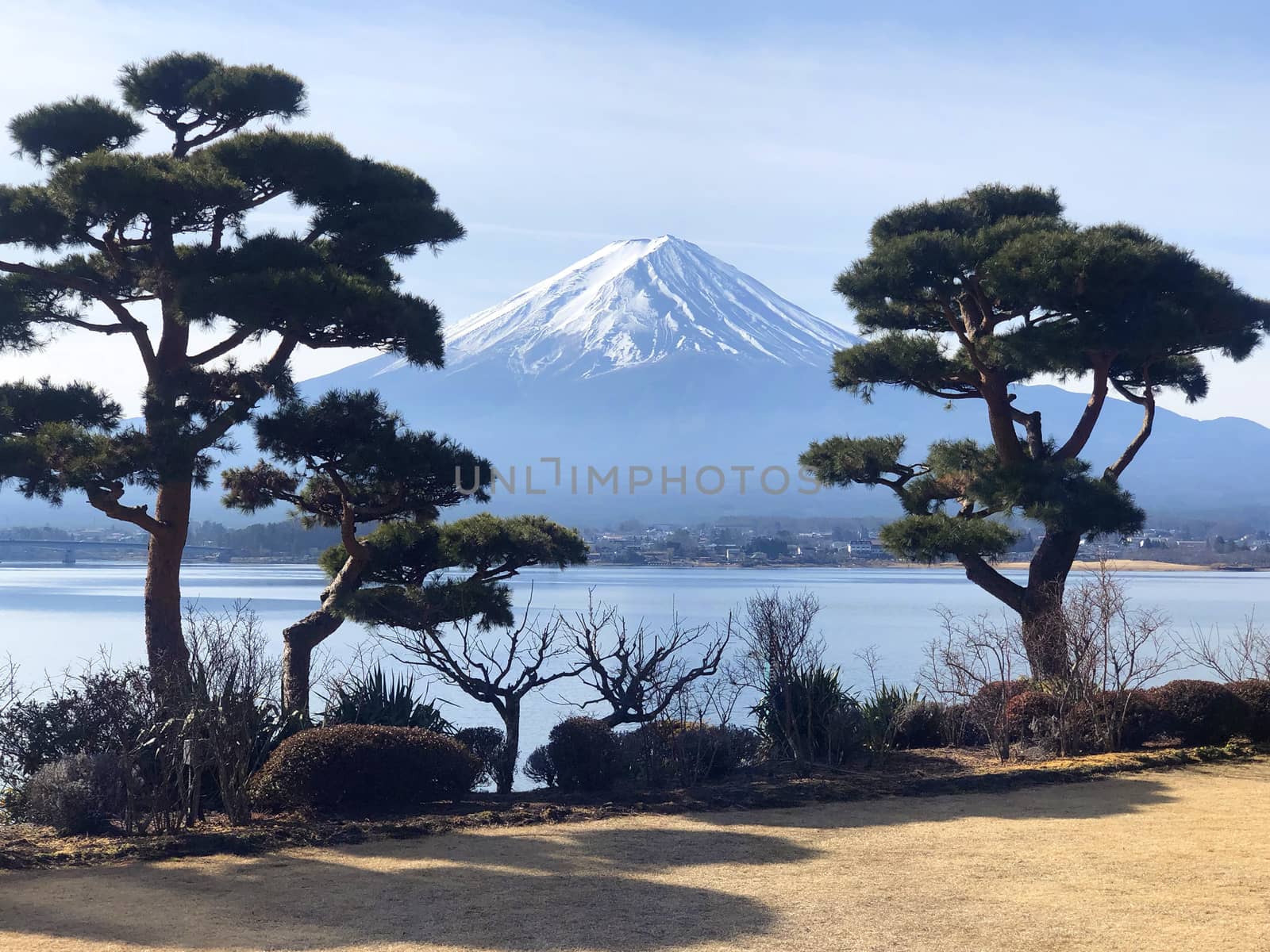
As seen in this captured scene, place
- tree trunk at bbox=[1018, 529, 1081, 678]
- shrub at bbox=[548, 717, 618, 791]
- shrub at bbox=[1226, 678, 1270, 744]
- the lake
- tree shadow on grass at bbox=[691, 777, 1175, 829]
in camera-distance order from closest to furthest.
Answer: tree shadow on grass at bbox=[691, 777, 1175, 829] < shrub at bbox=[548, 717, 618, 791] < shrub at bbox=[1226, 678, 1270, 744] < tree trunk at bbox=[1018, 529, 1081, 678] < the lake

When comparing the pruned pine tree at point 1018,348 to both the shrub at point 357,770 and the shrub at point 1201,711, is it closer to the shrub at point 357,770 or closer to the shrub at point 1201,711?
the shrub at point 1201,711

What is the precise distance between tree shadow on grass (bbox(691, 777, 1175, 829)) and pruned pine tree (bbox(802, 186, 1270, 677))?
1.96m

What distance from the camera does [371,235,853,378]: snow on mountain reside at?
318ft

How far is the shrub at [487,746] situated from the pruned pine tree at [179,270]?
7.24 ft

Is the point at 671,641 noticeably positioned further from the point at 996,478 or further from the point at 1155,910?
the point at 1155,910

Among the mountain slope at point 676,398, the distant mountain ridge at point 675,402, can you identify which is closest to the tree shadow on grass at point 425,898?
the distant mountain ridge at point 675,402

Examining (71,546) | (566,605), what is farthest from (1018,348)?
(71,546)

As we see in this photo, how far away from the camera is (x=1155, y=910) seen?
4.93 m

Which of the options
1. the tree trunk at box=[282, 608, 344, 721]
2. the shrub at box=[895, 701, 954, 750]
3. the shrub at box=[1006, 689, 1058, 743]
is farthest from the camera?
the shrub at box=[895, 701, 954, 750]

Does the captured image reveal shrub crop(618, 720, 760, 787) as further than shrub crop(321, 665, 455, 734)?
No

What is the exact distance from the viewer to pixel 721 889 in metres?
5.33

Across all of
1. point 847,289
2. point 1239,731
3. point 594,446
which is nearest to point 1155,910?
point 1239,731

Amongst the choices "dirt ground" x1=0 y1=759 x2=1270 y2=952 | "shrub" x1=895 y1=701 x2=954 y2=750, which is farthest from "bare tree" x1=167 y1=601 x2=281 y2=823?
"shrub" x1=895 y1=701 x2=954 y2=750

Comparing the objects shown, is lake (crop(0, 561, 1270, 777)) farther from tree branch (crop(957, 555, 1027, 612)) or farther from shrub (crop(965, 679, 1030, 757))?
tree branch (crop(957, 555, 1027, 612))
